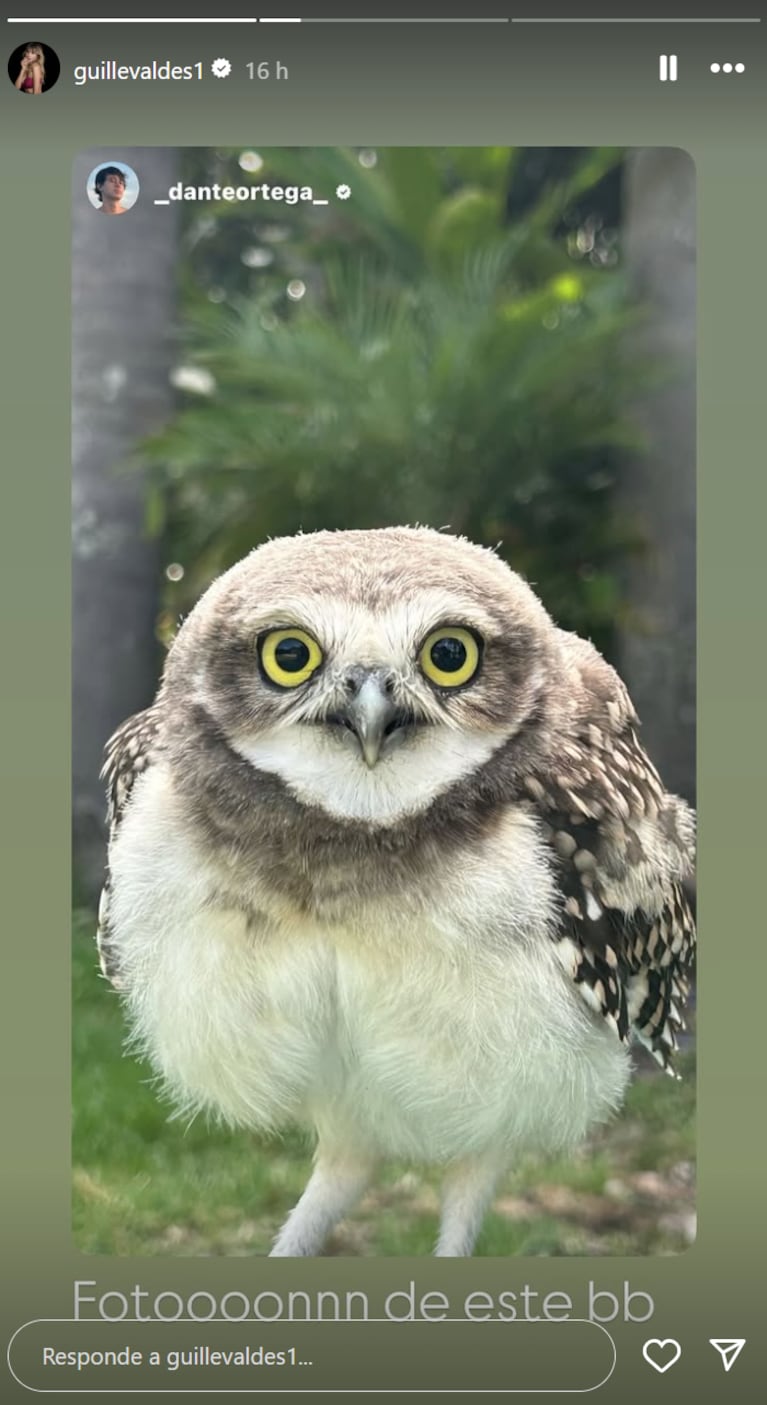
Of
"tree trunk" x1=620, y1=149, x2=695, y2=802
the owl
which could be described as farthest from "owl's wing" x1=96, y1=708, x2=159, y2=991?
"tree trunk" x1=620, y1=149, x2=695, y2=802

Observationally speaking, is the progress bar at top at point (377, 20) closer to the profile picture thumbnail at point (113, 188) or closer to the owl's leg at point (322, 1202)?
the profile picture thumbnail at point (113, 188)

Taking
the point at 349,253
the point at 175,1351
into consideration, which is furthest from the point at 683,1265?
the point at 349,253

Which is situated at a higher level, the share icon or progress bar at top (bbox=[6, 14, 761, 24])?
progress bar at top (bbox=[6, 14, 761, 24])

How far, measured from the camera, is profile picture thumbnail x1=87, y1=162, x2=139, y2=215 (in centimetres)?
178

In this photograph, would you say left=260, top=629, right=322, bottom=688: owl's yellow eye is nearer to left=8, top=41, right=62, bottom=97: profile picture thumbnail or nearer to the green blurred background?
the green blurred background

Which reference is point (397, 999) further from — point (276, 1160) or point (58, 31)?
point (58, 31)

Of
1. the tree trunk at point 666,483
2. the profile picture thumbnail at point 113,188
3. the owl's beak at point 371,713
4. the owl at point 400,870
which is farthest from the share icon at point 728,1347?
the profile picture thumbnail at point 113,188

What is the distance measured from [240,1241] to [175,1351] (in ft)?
0.49

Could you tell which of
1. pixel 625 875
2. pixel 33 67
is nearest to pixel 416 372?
pixel 33 67

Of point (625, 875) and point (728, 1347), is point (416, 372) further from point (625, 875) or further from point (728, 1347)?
point (728, 1347)

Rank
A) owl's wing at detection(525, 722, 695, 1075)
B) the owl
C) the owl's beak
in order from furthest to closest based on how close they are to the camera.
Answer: owl's wing at detection(525, 722, 695, 1075) → the owl → the owl's beak

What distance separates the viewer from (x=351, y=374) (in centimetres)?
186

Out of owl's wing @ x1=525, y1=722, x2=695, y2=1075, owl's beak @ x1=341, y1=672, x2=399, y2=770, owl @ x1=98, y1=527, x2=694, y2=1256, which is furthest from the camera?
owl's wing @ x1=525, y1=722, x2=695, y2=1075

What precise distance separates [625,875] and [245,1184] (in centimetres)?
66
